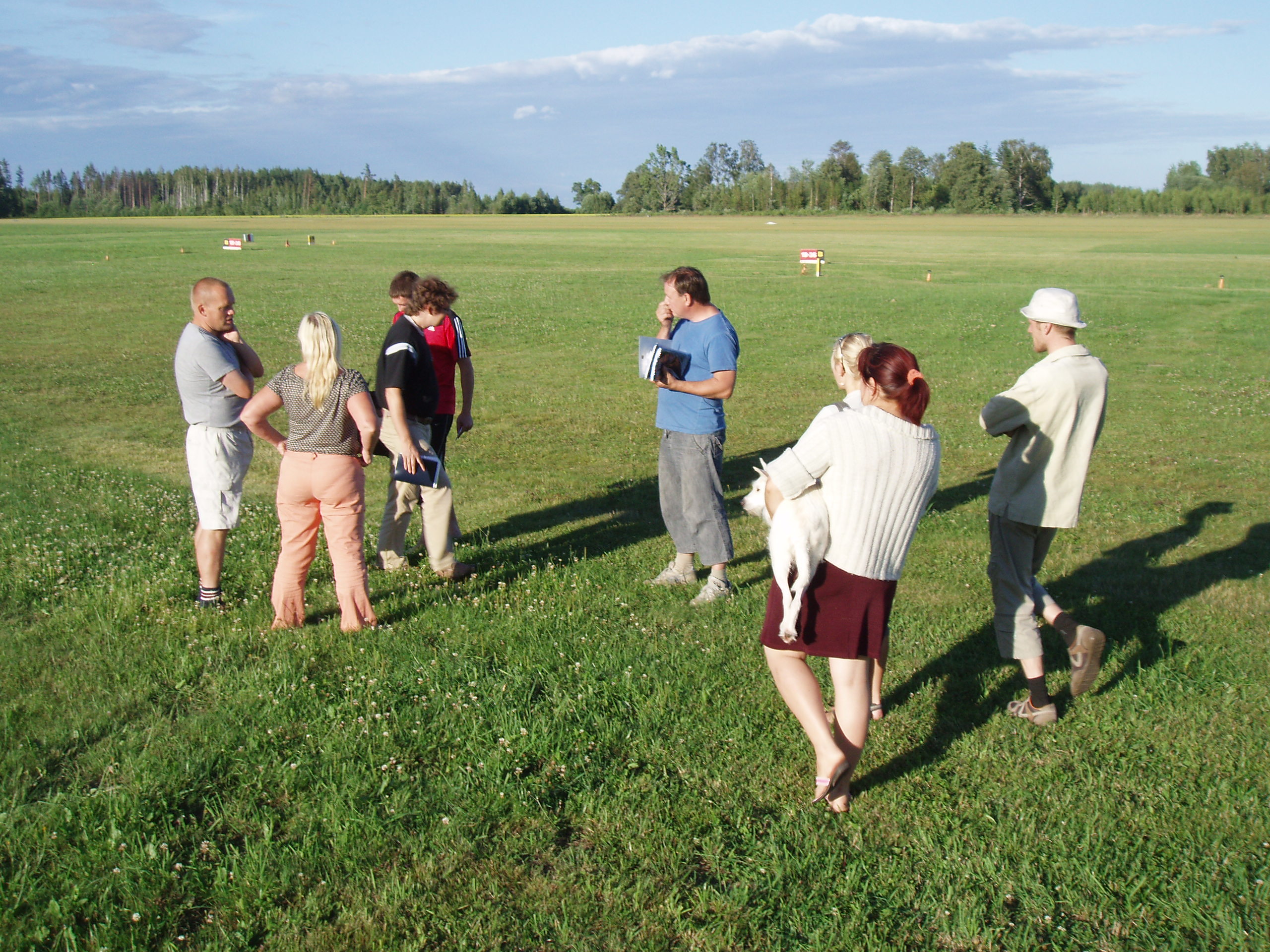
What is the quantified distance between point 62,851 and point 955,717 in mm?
4176

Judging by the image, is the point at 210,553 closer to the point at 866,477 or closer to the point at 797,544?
the point at 797,544

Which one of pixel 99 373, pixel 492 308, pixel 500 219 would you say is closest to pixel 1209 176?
pixel 500 219

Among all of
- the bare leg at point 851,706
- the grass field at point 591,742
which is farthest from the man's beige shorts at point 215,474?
the bare leg at point 851,706

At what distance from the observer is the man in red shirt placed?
22.1 feet

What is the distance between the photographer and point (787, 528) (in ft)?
12.3

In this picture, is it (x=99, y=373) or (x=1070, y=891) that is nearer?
(x=1070, y=891)

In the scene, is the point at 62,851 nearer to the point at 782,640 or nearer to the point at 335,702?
the point at 335,702

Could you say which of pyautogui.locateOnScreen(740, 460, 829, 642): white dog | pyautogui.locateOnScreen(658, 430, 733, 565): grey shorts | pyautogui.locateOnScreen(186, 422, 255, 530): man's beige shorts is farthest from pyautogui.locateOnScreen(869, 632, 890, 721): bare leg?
pyautogui.locateOnScreen(186, 422, 255, 530): man's beige shorts

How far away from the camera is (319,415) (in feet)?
18.0

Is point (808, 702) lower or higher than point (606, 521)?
higher

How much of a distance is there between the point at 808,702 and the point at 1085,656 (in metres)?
1.77

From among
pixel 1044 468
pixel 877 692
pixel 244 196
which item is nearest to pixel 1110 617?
pixel 1044 468

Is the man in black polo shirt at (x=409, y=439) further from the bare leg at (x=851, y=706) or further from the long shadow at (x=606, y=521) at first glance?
the bare leg at (x=851, y=706)

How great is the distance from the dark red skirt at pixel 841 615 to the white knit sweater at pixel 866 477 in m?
0.06
